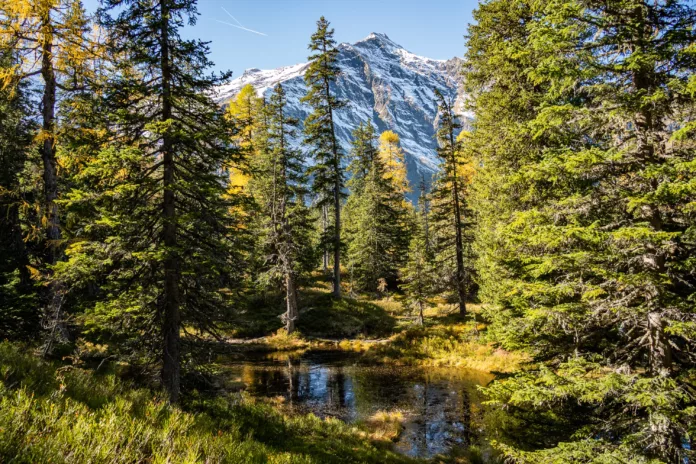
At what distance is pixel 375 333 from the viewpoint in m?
26.8

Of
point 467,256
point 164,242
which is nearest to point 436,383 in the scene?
point 467,256

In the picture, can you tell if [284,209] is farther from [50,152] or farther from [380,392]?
[50,152]

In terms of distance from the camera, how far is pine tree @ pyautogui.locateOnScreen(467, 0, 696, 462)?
19.8 feet

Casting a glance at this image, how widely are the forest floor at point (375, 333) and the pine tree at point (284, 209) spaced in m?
1.78

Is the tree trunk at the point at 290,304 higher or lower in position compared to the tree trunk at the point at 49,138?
lower

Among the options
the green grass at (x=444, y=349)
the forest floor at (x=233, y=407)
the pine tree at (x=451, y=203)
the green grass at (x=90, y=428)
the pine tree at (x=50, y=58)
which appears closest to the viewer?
the green grass at (x=90, y=428)

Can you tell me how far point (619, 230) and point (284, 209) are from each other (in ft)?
75.1

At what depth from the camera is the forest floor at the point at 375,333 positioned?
71.9 ft

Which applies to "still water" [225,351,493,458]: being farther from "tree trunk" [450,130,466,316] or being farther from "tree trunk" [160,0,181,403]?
"tree trunk" [450,130,466,316]

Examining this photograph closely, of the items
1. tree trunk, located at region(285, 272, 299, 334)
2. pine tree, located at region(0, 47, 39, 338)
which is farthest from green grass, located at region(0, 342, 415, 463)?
tree trunk, located at region(285, 272, 299, 334)

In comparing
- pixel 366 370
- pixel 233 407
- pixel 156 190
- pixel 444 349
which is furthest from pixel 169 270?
pixel 444 349

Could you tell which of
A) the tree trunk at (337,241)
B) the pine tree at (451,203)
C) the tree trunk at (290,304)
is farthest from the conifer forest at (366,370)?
the tree trunk at (337,241)

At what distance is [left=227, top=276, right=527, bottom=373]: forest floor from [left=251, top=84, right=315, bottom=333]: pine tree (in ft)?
5.85

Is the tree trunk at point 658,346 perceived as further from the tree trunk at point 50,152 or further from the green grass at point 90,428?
the tree trunk at point 50,152
